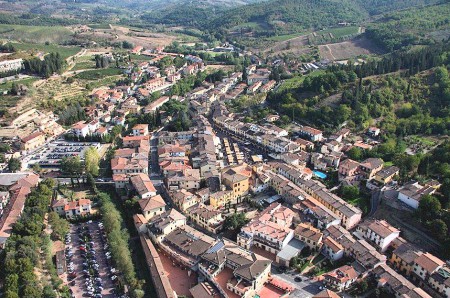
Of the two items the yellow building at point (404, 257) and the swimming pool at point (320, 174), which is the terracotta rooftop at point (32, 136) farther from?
the yellow building at point (404, 257)

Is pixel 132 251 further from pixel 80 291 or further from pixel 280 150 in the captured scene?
pixel 280 150

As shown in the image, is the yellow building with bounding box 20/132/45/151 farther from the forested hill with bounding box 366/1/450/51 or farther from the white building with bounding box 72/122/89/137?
the forested hill with bounding box 366/1/450/51

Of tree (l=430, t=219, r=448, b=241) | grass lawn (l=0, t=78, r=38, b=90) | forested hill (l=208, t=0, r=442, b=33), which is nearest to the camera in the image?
tree (l=430, t=219, r=448, b=241)

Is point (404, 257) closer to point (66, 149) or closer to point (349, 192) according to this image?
point (349, 192)

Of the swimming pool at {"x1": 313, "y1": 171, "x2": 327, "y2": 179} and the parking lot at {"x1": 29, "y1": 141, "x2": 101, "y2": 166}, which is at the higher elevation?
the parking lot at {"x1": 29, "y1": 141, "x2": 101, "y2": 166}

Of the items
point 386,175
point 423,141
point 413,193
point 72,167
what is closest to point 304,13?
point 423,141

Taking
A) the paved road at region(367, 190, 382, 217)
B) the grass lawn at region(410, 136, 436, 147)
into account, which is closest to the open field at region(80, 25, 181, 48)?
the grass lawn at region(410, 136, 436, 147)
